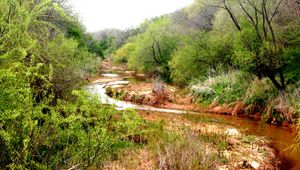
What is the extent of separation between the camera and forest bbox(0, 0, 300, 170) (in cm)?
691

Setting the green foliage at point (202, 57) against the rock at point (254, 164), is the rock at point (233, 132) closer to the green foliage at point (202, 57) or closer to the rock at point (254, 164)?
the rock at point (254, 164)

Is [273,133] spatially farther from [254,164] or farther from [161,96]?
[161,96]

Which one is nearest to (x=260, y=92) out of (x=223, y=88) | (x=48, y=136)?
(x=223, y=88)

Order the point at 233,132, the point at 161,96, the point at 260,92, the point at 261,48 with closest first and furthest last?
the point at 233,132 < the point at 261,48 < the point at 260,92 < the point at 161,96

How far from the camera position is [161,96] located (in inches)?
979

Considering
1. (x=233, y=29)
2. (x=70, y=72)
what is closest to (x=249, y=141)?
(x=70, y=72)

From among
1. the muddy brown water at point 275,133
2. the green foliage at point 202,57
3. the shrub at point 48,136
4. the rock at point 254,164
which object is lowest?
the rock at point 254,164

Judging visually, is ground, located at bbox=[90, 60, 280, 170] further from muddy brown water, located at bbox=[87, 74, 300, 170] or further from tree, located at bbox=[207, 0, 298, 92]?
tree, located at bbox=[207, 0, 298, 92]

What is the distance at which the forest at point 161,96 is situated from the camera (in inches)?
272

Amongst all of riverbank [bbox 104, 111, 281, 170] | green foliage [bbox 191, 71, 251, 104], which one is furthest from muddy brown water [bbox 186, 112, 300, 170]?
green foliage [bbox 191, 71, 251, 104]

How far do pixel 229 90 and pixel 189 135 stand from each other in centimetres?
1438

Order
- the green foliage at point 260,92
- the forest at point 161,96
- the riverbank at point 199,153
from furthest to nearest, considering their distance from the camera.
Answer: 1. the green foliage at point 260,92
2. the riverbank at point 199,153
3. the forest at point 161,96

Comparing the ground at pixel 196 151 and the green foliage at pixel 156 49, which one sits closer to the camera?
the ground at pixel 196 151

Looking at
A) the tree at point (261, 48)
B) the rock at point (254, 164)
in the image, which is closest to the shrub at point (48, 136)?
the rock at point (254, 164)
